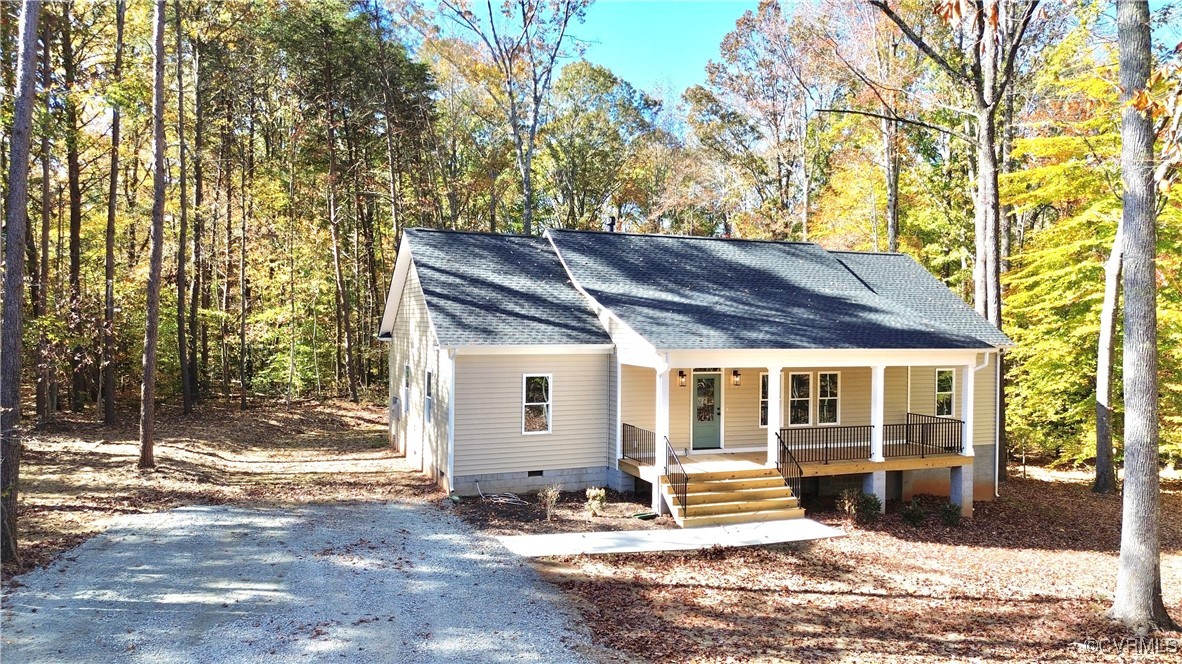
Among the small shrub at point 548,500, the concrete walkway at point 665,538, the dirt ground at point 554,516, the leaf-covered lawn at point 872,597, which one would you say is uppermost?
the small shrub at point 548,500

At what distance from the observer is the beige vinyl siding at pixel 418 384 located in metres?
15.0

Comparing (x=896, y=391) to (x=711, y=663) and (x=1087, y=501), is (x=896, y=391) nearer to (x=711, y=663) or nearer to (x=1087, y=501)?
(x=1087, y=501)

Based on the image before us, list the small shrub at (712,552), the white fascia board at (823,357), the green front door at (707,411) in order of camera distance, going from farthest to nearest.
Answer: the green front door at (707,411) < the white fascia board at (823,357) < the small shrub at (712,552)

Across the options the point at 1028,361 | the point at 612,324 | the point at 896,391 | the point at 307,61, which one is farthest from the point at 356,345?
the point at 1028,361

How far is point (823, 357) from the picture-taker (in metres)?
14.0

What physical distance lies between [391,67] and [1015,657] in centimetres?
2678

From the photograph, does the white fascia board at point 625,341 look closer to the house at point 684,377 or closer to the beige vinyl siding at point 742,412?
the house at point 684,377

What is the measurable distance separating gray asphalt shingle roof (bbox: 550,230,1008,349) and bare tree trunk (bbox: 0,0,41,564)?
9411 millimetres

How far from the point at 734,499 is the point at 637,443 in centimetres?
253

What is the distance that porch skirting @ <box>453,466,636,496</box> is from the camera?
1422 centimetres

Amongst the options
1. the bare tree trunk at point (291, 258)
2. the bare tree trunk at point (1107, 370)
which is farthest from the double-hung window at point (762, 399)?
the bare tree trunk at point (291, 258)

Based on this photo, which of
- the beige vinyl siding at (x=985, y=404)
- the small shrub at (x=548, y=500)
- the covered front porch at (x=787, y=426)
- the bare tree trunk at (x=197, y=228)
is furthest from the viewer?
the bare tree trunk at (x=197, y=228)

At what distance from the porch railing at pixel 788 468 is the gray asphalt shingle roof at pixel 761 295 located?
6.82ft

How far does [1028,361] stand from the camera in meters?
20.6
